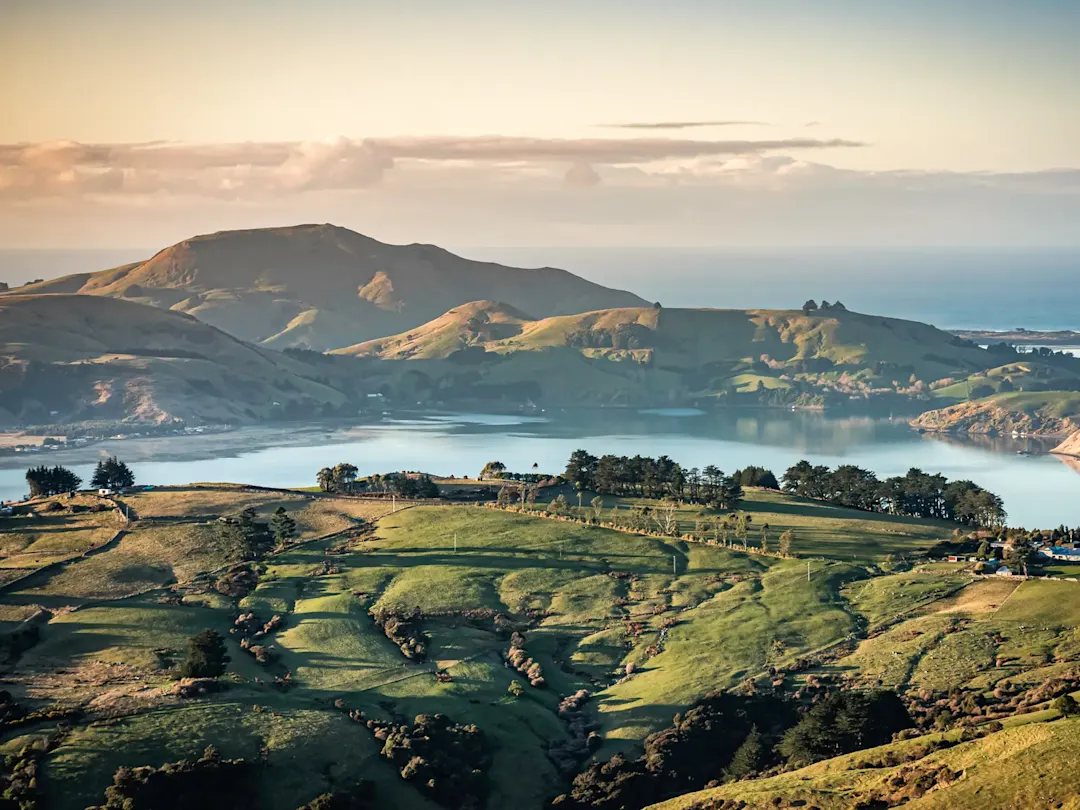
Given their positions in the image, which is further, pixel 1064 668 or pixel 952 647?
pixel 952 647

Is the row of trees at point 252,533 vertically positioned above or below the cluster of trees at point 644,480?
below

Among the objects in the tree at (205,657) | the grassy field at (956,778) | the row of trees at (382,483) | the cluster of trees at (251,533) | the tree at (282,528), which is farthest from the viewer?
the row of trees at (382,483)

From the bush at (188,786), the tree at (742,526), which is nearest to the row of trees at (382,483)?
the tree at (742,526)

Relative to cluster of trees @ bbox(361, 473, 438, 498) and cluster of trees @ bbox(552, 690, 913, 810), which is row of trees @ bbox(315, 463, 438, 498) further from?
cluster of trees @ bbox(552, 690, 913, 810)

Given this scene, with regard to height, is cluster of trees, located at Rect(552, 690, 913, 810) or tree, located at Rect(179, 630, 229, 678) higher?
tree, located at Rect(179, 630, 229, 678)

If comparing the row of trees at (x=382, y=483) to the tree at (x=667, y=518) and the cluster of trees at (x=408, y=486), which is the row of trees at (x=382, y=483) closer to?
the cluster of trees at (x=408, y=486)

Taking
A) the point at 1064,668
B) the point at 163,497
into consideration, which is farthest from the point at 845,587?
the point at 163,497

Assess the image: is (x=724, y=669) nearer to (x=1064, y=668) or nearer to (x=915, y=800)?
(x=1064, y=668)

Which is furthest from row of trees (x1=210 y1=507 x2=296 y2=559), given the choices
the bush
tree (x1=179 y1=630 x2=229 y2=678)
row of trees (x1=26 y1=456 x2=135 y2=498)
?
the bush
